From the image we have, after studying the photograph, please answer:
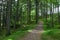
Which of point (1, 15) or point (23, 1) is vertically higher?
point (23, 1)

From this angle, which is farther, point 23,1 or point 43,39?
point 23,1

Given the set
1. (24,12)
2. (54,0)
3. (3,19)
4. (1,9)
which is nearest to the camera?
(54,0)

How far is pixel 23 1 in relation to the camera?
4716 centimetres

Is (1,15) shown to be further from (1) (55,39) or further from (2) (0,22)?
(1) (55,39)

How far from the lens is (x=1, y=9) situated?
44.5 m

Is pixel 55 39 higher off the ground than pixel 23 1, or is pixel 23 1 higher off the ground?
pixel 23 1

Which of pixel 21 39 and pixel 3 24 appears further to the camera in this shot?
pixel 3 24

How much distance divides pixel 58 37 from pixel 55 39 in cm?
73

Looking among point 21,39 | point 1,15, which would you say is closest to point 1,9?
point 1,15

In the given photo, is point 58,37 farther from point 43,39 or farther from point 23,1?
point 23,1

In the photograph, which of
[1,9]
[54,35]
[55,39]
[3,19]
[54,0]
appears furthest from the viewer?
[3,19]

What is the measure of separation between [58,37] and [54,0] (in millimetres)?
20187

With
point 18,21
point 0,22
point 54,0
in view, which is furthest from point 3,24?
point 54,0

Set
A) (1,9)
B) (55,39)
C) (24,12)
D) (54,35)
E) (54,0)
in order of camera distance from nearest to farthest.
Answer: (55,39), (54,35), (54,0), (1,9), (24,12)
